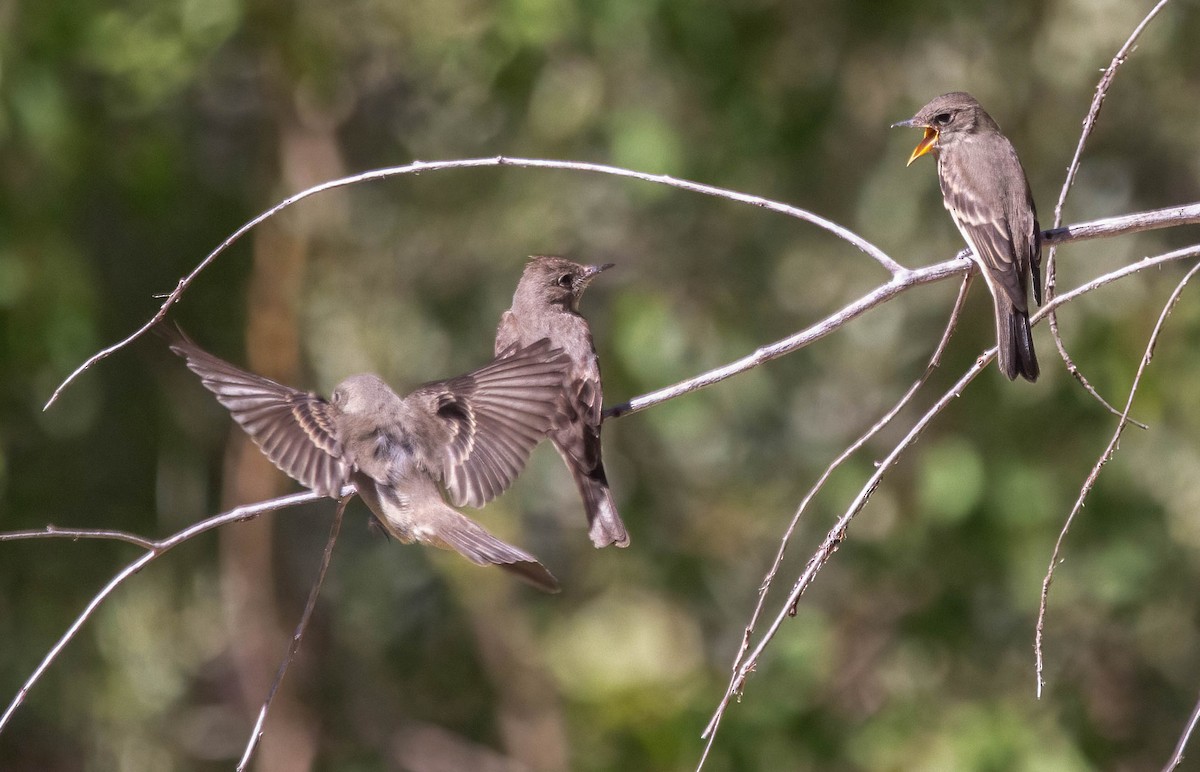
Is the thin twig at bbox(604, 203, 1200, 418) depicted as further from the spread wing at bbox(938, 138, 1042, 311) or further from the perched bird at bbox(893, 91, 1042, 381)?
the spread wing at bbox(938, 138, 1042, 311)

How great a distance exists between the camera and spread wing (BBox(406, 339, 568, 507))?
4.25 m

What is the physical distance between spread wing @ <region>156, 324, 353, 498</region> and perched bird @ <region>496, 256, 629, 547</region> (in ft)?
2.63

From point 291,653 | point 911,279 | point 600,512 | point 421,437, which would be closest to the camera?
point 291,653

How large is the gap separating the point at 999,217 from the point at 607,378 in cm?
304

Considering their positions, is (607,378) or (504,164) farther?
(607,378)

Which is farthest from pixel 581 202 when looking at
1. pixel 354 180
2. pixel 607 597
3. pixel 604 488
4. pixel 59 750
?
pixel 354 180

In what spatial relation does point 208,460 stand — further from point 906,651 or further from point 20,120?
point 906,651

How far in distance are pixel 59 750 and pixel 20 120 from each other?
4.58 metres

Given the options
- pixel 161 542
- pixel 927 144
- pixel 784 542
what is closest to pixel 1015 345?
pixel 927 144

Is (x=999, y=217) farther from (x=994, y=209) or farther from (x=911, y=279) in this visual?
(x=911, y=279)

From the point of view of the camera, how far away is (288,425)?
4.09 metres

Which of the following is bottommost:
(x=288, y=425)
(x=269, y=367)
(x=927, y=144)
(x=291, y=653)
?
(x=291, y=653)

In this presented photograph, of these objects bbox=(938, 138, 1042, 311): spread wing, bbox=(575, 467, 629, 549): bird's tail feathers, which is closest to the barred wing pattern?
bbox=(575, 467, 629, 549): bird's tail feathers

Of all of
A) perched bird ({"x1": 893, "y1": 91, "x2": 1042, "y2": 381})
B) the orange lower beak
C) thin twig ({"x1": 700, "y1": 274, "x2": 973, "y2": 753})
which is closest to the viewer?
thin twig ({"x1": 700, "y1": 274, "x2": 973, "y2": 753})
